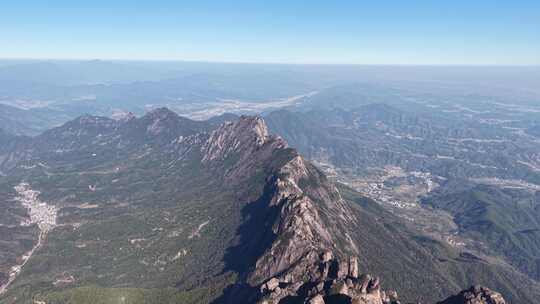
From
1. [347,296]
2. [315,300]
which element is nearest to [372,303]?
[347,296]

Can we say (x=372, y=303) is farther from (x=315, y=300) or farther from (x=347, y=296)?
(x=315, y=300)
